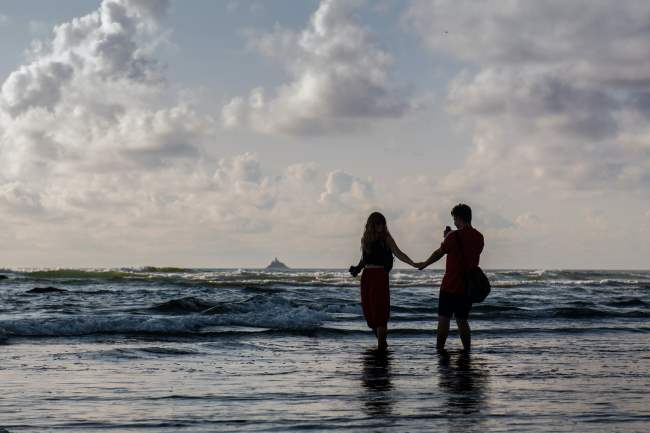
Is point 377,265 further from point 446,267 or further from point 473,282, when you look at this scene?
point 473,282

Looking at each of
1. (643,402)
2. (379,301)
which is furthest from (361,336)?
(643,402)

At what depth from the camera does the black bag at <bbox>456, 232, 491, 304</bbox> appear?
32.0 feet

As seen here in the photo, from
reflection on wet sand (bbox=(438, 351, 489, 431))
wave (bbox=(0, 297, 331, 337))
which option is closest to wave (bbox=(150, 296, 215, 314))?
wave (bbox=(0, 297, 331, 337))

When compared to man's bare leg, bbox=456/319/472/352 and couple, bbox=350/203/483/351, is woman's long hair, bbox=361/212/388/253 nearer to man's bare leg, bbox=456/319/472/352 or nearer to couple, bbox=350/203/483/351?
couple, bbox=350/203/483/351

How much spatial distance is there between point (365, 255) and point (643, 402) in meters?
4.70

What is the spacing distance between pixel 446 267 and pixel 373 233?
3.53 feet

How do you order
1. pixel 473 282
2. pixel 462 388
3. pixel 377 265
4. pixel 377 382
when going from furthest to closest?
pixel 377 265, pixel 473 282, pixel 377 382, pixel 462 388

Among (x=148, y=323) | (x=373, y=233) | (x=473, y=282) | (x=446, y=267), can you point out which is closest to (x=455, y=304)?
(x=473, y=282)

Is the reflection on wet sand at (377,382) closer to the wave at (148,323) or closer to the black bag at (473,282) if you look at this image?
the black bag at (473,282)

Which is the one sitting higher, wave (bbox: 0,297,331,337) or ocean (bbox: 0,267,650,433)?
Answer: wave (bbox: 0,297,331,337)

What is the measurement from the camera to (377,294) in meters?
10.3

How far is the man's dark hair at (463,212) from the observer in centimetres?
987

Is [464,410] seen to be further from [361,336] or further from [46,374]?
[361,336]

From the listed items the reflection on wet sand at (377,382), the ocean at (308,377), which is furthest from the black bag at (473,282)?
the reflection on wet sand at (377,382)
